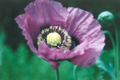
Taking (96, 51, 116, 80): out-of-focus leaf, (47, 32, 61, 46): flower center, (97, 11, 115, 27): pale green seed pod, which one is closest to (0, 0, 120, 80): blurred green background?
(96, 51, 116, 80): out-of-focus leaf

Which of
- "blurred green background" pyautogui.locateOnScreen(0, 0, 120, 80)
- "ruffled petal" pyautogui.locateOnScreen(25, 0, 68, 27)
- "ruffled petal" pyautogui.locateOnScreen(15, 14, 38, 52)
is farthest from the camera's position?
"blurred green background" pyautogui.locateOnScreen(0, 0, 120, 80)

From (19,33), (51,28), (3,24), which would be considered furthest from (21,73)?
(51,28)

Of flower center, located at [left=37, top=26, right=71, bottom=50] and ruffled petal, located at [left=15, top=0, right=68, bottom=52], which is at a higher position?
Answer: ruffled petal, located at [left=15, top=0, right=68, bottom=52]

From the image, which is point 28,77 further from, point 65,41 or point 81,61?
point 81,61

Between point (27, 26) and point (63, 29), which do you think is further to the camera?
point (63, 29)

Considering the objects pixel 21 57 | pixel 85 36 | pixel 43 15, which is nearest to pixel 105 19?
pixel 85 36

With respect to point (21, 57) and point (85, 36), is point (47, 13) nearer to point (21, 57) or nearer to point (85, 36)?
point (85, 36)

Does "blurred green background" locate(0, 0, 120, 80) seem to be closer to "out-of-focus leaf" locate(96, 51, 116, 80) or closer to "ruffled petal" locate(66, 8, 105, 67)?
"out-of-focus leaf" locate(96, 51, 116, 80)
